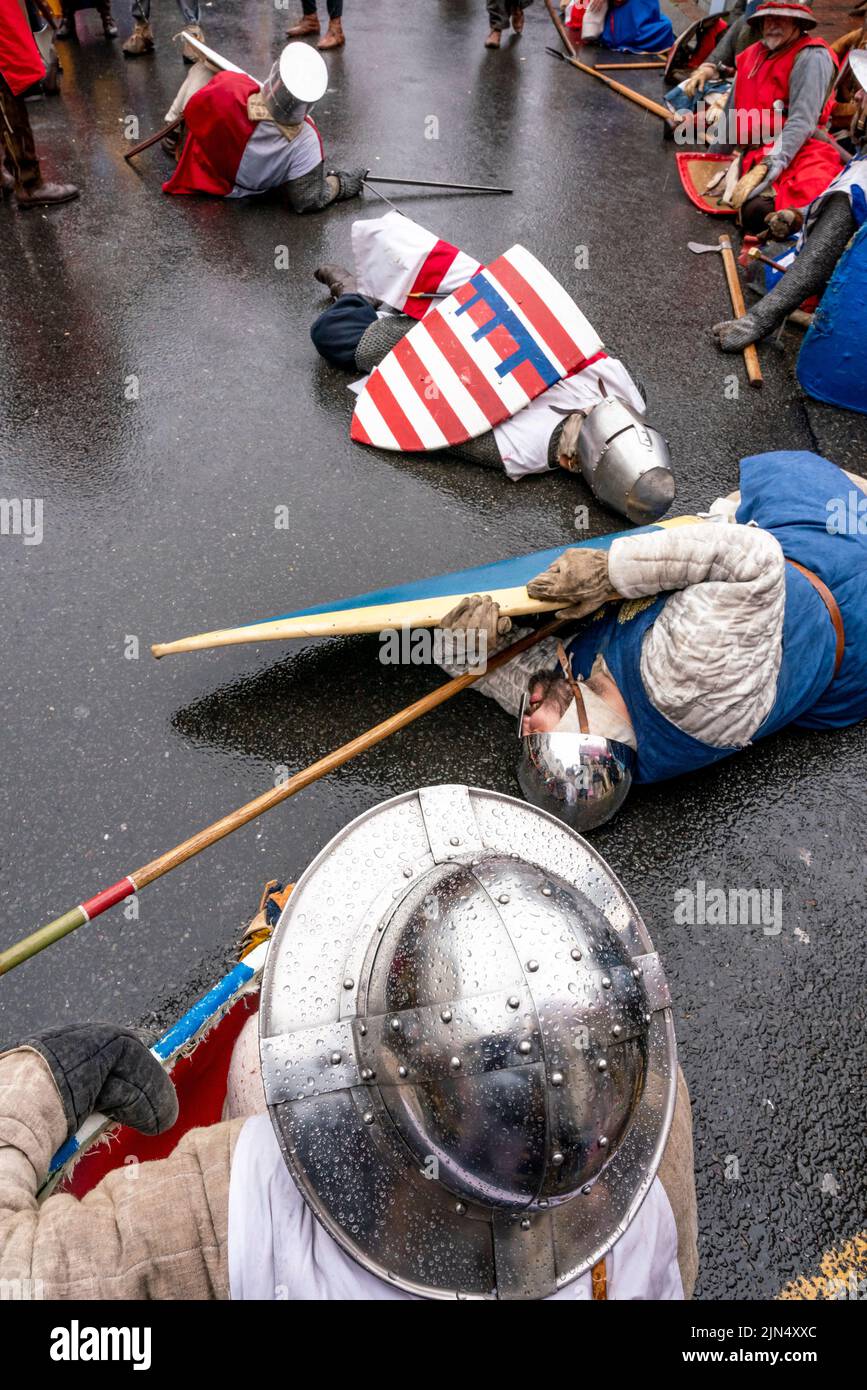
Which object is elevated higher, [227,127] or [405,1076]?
[227,127]

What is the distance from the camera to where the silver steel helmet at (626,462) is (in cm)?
384

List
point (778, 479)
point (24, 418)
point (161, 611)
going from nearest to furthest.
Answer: point (778, 479) → point (161, 611) → point (24, 418)

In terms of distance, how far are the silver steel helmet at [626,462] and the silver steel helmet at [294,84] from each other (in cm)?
306

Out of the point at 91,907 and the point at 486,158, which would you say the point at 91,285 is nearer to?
the point at 486,158

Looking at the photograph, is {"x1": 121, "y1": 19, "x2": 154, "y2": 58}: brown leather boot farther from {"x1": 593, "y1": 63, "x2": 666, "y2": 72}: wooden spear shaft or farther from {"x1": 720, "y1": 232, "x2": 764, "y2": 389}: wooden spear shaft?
{"x1": 720, "y1": 232, "x2": 764, "y2": 389}: wooden spear shaft

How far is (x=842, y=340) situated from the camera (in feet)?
15.3

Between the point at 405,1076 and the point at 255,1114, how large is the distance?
451 millimetres

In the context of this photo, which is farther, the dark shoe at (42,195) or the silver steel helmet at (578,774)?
the dark shoe at (42,195)

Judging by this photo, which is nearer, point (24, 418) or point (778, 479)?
point (778, 479)

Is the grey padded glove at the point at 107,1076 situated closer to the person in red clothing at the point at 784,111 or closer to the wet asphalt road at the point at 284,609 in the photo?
the wet asphalt road at the point at 284,609

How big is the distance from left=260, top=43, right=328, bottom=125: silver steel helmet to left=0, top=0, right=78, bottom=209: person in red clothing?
4.31 feet

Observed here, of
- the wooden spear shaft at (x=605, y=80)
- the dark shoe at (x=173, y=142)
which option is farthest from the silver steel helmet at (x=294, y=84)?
the wooden spear shaft at (x=605, y=80)

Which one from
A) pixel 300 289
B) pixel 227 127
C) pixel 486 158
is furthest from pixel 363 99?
pixel 300 289

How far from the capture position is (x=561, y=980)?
1.46 m
